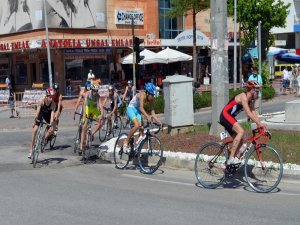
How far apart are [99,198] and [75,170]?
3180mm

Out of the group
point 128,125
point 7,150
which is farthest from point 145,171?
point 128,125

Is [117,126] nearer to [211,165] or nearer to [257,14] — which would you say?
[211,165]

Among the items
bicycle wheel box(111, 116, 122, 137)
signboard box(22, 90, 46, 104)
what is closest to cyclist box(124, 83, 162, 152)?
bicycle wheel box(111, 116, 122, 137)

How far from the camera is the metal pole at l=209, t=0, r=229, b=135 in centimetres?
1315

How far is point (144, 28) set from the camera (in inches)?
1693

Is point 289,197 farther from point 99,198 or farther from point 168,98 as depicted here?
point 168,98

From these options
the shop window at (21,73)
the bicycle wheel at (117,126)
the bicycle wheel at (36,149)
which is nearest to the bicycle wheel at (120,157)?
the bicycle wheel at (36,149)

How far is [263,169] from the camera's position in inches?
350

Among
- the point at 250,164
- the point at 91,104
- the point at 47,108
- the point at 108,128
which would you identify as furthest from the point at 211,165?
the point at 108,128

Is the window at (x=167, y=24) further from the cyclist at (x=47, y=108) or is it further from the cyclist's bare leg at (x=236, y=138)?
the cyclist's bare leg at (x=236, y=138)

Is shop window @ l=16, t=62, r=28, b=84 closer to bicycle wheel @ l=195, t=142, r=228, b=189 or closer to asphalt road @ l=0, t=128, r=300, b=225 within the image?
asphalt road @ l=0, t=128, r=300, b=225

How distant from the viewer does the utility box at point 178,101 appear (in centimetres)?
1338

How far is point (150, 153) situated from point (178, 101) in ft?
9.48

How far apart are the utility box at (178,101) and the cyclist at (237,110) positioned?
172 inches
